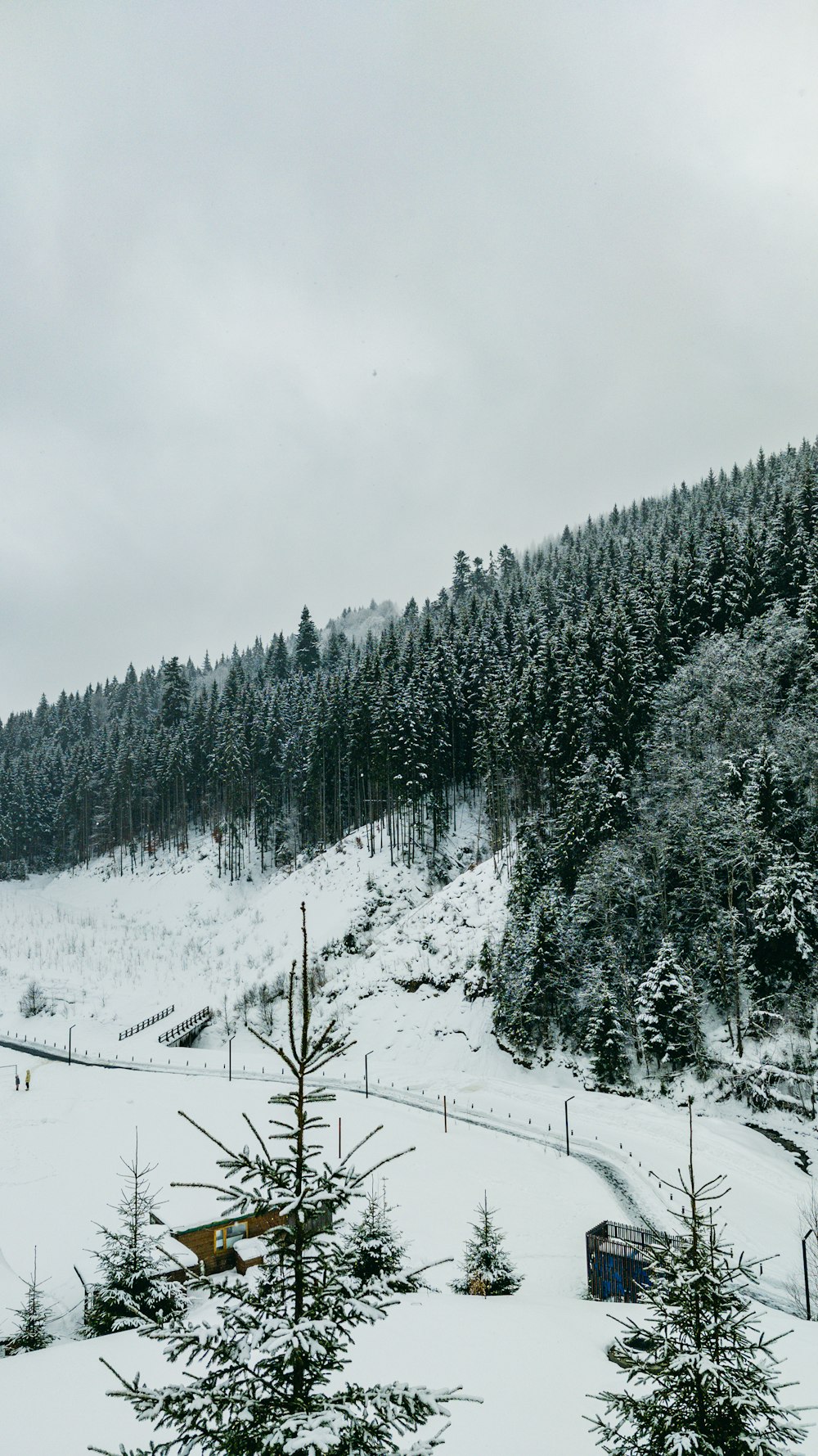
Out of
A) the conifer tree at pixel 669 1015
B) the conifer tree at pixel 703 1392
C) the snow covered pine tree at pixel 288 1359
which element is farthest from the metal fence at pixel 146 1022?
the snow covered pine tree at pixel 288 1359

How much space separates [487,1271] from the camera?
61.4 ft

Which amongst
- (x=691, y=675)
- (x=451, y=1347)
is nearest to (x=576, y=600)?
(x=691, y=675)

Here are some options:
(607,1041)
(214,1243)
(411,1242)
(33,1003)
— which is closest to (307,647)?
(33,1003)

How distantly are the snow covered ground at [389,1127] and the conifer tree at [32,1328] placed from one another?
1.14 metres

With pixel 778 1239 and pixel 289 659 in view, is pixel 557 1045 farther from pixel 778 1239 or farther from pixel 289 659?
pixel 289 659

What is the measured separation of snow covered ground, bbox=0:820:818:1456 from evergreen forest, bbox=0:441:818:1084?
412 centimetres

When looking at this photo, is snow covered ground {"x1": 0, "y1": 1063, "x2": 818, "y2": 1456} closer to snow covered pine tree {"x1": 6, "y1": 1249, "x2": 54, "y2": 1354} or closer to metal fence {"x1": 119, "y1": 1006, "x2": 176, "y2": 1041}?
snow covered pine tree {"x1": 6, "y1": 1249, "x2": 54, "y2": 1354}

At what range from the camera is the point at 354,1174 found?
5.66 metres

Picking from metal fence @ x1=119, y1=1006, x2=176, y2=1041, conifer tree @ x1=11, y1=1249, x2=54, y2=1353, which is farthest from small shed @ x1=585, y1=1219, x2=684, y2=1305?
metal fence @ x1=119, y1=1006, x2=176, y2=1041

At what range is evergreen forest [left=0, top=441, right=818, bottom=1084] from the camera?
125 feet

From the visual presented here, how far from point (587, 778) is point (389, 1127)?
2470cm

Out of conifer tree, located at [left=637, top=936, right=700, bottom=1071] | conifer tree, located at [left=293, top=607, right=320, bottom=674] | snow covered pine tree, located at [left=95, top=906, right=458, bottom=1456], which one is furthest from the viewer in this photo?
conifer tree, located at [left=293, top=607, right=320, bottom=674]

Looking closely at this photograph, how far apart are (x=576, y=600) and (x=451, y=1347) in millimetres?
79964

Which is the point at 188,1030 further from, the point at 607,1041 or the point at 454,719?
the point at 454,719
